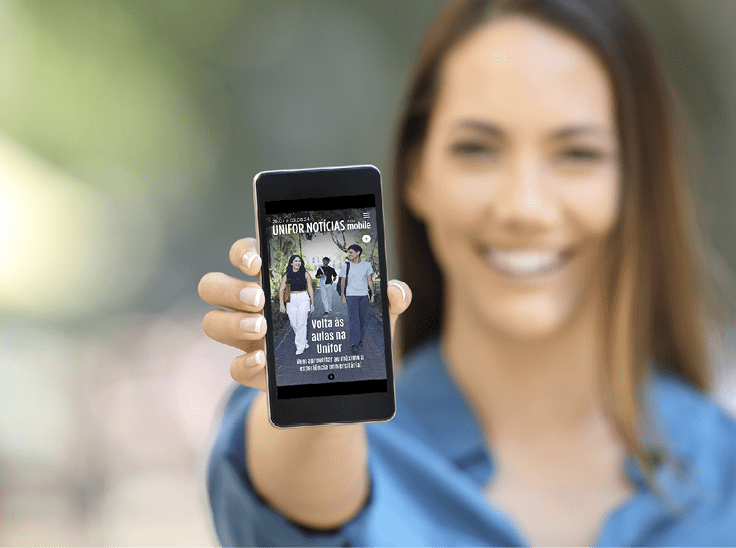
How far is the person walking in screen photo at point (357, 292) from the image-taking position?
698 mm

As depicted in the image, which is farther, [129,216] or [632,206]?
[129,216]

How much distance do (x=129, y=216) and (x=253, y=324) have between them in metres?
1.45

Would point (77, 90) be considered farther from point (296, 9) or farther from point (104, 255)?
point (296, 9)

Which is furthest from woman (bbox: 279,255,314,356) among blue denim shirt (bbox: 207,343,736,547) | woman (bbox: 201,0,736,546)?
woman (bbox: 201,0,736,546)

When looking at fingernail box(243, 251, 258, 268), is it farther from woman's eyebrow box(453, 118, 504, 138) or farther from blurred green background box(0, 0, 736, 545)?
blurred green background box(0, 0, 736, 545)

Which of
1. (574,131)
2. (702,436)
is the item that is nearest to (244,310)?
(574,131)

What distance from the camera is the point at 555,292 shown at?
1252 millimetres

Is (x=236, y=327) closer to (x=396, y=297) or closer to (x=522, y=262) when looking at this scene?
(x=396, y=297)

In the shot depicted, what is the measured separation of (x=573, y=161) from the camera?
1219 mm

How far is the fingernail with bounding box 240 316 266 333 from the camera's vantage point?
643 mm

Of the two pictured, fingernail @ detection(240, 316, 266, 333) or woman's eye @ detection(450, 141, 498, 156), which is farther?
woman's eye @ detection(450, 141, 498, 156)

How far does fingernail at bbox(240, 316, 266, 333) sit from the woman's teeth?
68 centimetres

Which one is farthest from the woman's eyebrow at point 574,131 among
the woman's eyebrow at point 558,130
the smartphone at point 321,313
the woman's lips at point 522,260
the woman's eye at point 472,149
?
the smartphone at point 321,313

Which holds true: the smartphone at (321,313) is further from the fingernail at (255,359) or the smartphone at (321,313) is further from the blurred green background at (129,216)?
the blurred green background at (129,216)
